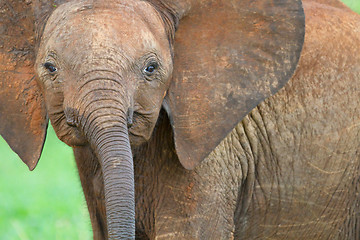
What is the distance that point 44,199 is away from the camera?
38.6 feet

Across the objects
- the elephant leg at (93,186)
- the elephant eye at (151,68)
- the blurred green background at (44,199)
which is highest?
the elephant eye at (151,68)

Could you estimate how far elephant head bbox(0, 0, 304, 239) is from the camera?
4230mm

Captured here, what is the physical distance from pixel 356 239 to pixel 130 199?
1.95 meters

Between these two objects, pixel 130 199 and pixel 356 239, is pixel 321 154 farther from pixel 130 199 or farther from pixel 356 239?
pixel 130 199

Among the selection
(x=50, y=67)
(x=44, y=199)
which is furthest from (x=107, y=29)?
(x=44, y=199)

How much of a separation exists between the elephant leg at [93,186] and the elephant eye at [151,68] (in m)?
0.73

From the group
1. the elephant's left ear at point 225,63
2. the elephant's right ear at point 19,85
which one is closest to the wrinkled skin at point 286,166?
the elephant's left ear at point 225,63

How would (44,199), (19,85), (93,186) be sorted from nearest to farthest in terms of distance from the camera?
(19,85) → (93,186) → (44,199)

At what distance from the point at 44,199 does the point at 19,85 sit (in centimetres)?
706

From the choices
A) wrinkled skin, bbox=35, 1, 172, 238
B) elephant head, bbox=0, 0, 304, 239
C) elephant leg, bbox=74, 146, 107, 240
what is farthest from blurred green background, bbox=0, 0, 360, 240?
wrinkled skin, bbox=35, 1, 172, 238

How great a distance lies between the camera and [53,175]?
44.1 ft

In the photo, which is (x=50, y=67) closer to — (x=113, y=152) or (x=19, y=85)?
(x=19, y=85)

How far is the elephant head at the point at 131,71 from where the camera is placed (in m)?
4.23

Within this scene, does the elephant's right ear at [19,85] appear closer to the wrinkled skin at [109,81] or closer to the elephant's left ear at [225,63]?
the wrinkled skin at [109,81]
